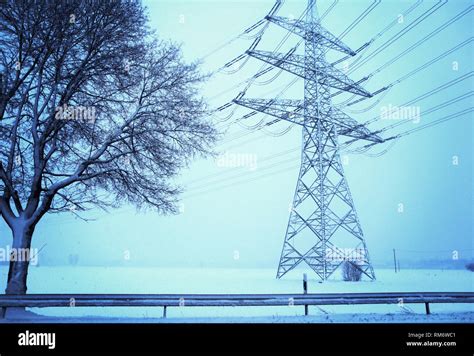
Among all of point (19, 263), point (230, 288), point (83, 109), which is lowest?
point (230, 288)

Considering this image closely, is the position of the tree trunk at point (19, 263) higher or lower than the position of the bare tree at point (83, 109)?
lower

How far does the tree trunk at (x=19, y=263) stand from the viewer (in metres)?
7.12

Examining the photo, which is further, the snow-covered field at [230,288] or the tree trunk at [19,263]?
the tree trunk at [19,263]

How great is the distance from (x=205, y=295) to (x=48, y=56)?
22.1 feet

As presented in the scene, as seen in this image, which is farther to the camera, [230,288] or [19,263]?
[19,263]

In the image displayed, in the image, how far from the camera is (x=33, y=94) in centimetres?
805

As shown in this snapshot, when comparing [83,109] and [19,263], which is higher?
[83,109]

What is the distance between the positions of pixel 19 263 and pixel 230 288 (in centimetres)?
484

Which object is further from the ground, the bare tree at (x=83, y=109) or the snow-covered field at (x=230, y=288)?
the bare tree at (x=83, y=109)

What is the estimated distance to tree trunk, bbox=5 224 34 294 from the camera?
712 centimetres

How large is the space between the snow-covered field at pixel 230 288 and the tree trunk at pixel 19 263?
1.17ft

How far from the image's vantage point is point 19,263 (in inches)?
285

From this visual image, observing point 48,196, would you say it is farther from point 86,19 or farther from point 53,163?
point 86,19
